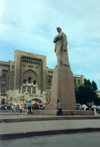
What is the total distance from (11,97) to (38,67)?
15676 millimetres

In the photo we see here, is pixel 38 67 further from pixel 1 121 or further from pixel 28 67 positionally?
pixel 1 121

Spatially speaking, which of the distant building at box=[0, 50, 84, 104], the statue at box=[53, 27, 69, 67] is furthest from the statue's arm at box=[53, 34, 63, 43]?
the distant building at box=[0, 50, 84, 104]

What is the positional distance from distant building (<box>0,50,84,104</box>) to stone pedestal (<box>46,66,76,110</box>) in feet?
165

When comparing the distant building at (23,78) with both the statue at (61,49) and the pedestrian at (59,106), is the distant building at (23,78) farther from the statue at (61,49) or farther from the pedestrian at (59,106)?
the pedestrian at (59,106)

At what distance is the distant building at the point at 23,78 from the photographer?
6844 cm

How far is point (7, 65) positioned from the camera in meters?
71.1

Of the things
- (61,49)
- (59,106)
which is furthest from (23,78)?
(59,106)

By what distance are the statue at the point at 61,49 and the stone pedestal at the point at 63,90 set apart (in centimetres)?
56

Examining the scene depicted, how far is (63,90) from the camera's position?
53.3 ft

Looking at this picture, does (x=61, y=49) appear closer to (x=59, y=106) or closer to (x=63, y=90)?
(x=63, y=90)

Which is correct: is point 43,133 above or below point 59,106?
below

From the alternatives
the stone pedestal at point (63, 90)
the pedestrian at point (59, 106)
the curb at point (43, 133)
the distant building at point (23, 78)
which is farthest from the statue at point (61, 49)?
the distant building at point (23, 78)

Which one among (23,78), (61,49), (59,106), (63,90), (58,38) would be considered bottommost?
(59,106)

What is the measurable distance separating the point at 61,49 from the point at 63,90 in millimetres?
3839
